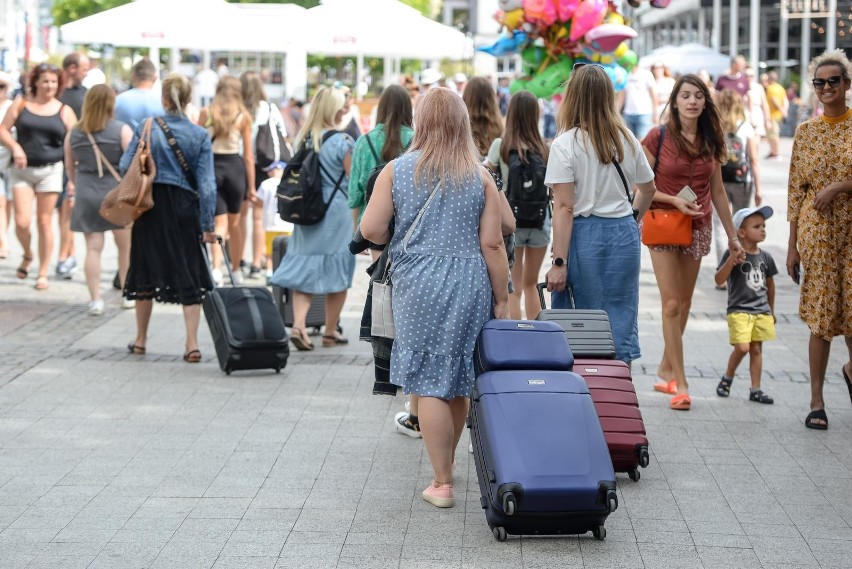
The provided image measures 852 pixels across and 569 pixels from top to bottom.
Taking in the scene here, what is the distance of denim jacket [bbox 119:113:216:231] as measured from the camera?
31.1ft

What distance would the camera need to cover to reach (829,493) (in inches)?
254

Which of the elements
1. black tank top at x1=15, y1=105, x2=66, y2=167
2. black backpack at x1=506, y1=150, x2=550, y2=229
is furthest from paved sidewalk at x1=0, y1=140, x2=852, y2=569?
black tank top at x1=15, y1=105, x2=66, y2=167

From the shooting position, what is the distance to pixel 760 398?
8.47m

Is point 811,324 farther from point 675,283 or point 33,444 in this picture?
point 33,444


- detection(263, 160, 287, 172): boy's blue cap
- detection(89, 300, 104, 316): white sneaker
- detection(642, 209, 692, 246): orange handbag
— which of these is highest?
detection(263, 160, 287, 172): boy's blue cap

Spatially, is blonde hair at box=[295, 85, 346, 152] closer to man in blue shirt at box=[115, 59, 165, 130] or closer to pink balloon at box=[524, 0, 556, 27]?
man in blue shirt at box=[115, 59, 165, 130]

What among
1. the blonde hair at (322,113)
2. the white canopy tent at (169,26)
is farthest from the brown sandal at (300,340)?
the white canopy tent at (169,26)

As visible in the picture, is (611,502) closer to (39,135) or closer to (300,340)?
(300,340)

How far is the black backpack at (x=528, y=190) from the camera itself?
358 inches

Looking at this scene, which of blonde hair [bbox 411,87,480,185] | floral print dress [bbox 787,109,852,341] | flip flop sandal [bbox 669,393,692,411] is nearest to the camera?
blonde hair [bbox 411,87,480,185]

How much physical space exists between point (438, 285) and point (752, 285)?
3.19m

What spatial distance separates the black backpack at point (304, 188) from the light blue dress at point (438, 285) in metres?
3.77

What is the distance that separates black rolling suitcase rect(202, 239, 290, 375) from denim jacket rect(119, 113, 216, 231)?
558mm

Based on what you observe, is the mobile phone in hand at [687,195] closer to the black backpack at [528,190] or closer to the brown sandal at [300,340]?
the black backpack at [528,190]
